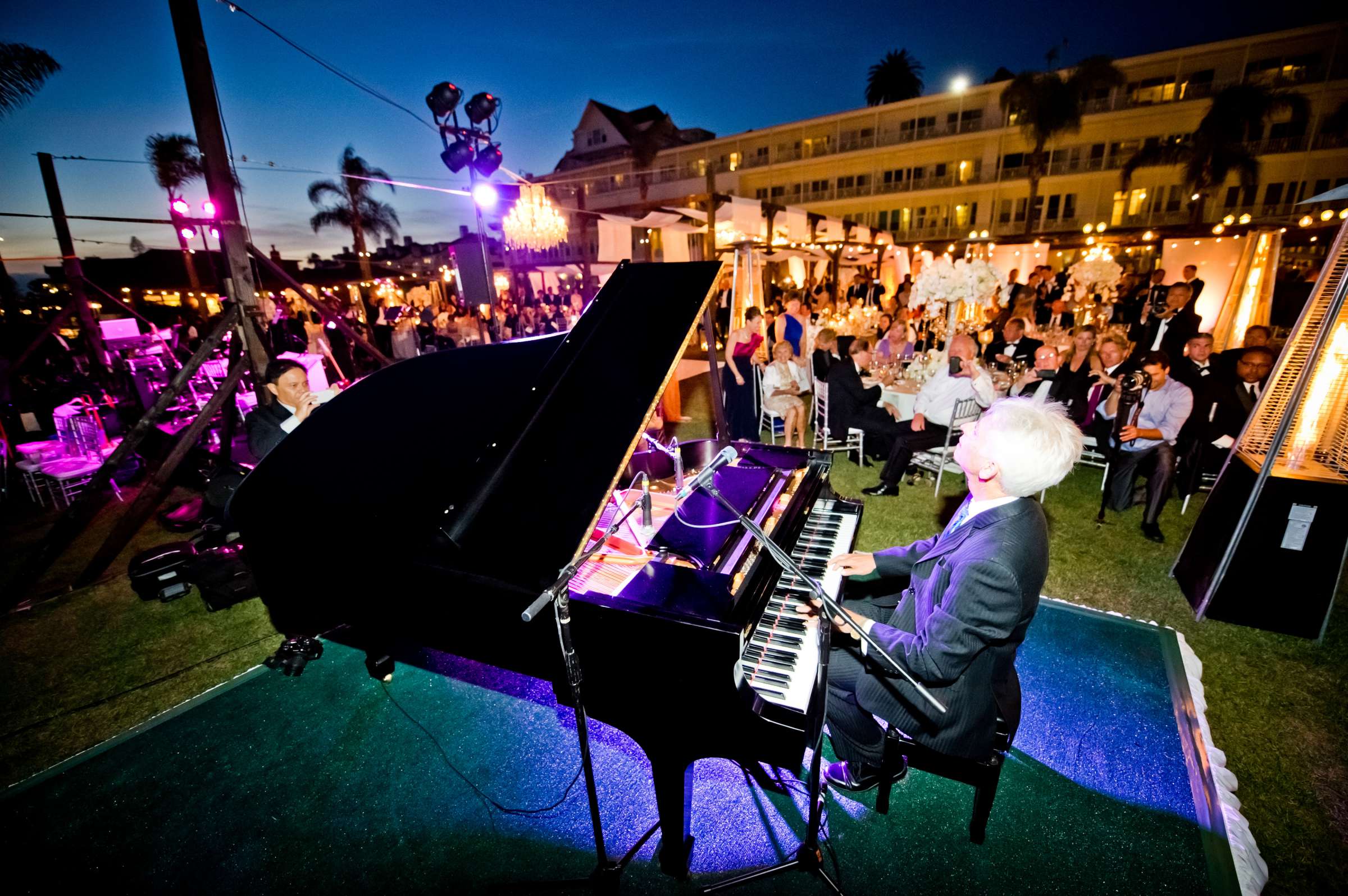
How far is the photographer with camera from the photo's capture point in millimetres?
5414

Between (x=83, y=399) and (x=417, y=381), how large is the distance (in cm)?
846

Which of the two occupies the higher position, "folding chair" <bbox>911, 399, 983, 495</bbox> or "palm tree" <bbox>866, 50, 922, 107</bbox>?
"palm tree" <bbox>866, 50, 922, 107</bbox>

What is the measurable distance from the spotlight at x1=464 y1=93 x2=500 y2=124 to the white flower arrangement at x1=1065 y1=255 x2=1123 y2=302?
43.9ft

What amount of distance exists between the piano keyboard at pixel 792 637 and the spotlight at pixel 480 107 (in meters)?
7.15

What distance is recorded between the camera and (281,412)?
4.68 meters

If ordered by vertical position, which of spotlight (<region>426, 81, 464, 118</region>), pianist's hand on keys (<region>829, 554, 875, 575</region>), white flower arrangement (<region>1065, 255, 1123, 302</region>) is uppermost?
spotlight (<region>426, 81, 464, 118</region>)

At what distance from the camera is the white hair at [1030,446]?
1.99 meters

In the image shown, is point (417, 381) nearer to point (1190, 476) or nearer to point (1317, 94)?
point (1190, 476)

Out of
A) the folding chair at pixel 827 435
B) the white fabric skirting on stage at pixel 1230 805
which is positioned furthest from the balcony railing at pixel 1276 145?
the white fabric skirting on stage at pixel 1230 805

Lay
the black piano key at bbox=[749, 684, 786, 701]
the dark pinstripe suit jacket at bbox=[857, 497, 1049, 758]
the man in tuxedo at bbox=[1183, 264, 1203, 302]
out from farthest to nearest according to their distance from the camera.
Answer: the man in tuxedo at bbox=[1183, 264, 1203, 302], the black piano key at bbox=[749, 684, 786, 701], the dark pinstripe suit jacket at bbox=[857, 497, 1049, 758]

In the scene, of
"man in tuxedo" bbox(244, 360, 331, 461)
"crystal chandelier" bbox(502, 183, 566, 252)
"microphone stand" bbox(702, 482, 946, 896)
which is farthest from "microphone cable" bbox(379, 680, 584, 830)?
"crystal chandelier" bbox(502, 183, 566, 252)

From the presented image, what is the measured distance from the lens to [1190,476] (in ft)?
19.8

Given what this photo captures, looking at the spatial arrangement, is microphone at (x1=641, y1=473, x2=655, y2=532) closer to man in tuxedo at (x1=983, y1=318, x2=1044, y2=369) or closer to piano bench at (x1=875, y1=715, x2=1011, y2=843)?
piano bench at (x1=875, y1=715, x2=1011, y2=843)

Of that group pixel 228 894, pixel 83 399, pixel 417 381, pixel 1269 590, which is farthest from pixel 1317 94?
pixel 83 399
